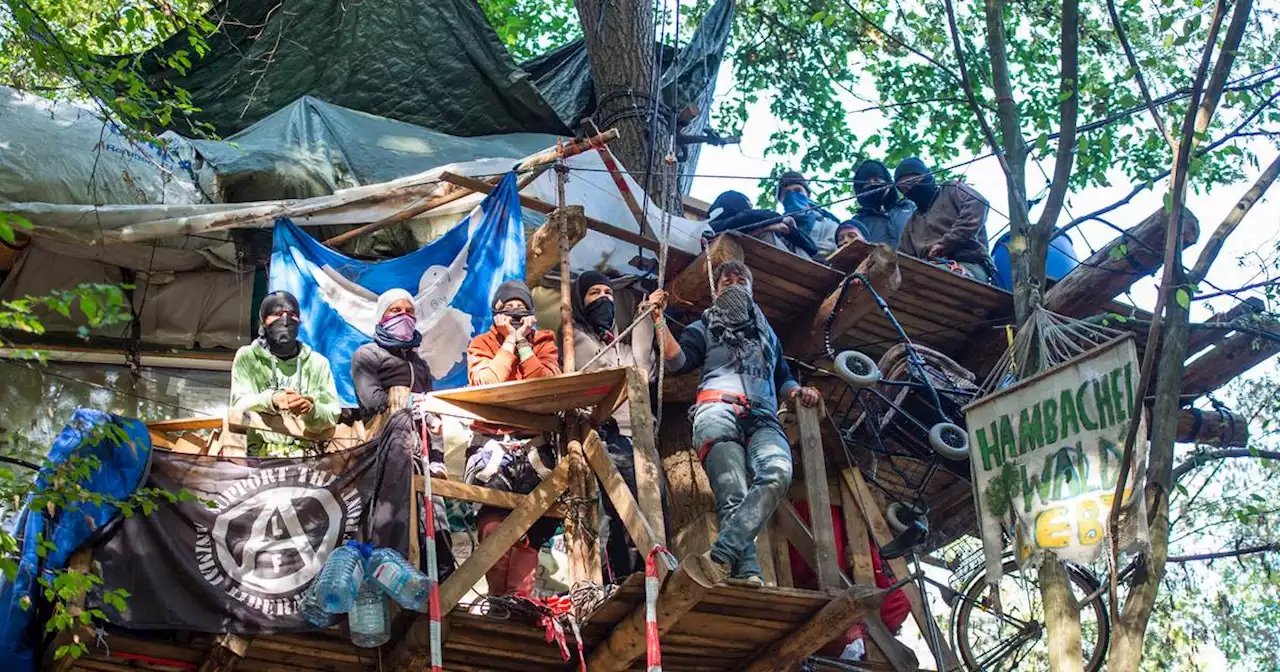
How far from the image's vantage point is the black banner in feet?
23.2

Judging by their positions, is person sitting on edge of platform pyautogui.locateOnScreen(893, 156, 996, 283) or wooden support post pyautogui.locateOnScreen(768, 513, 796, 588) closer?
wooden support post pyautogui.locateOnScreen(768, 513, 796, 588)

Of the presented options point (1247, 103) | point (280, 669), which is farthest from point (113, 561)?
point (1247, 103)

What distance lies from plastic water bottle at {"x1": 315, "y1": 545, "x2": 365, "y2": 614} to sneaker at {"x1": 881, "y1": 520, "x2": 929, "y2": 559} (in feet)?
12.1

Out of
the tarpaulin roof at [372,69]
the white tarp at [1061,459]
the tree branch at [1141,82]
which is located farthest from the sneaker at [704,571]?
the tarpaulin roof at [372,69]

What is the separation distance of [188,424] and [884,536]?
4.59m

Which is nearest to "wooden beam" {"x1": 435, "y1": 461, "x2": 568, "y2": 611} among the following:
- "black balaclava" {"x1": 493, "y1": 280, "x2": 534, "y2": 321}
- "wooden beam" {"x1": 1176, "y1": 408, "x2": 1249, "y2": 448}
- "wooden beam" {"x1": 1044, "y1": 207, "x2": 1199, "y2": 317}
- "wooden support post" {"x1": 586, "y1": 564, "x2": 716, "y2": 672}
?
"wooden support post" {"x1": 586, "y1": 564, "x2": 716, "y2": 672}

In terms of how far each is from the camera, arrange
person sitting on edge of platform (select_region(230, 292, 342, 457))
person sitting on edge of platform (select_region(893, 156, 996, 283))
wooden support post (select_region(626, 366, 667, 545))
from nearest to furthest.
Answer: wooden support post (select_region(626, 366, 667, 545)), person sitting on edge of platform (select_region(230, 292, 342, 457)), person sitting on edge of platform (select_region(893, 156, 996, 283))

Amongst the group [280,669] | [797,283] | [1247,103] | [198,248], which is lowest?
[280,669]

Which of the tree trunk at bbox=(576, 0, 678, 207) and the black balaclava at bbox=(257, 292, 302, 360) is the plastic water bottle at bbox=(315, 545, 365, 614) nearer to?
the black balaclava at bbox=(257, 292, 302, 360)

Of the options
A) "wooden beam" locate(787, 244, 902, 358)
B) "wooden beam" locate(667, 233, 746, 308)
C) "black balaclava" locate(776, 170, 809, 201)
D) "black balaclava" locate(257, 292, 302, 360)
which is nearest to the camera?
"black balaclava" locate(257, 292, 302, 360)

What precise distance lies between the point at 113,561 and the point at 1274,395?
29.5 ft

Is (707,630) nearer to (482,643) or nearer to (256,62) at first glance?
(482,643)

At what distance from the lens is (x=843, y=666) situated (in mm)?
8852

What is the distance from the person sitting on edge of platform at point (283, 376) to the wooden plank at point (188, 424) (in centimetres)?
20
